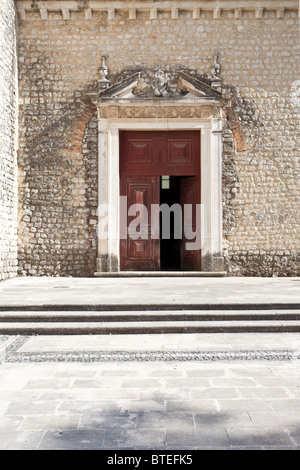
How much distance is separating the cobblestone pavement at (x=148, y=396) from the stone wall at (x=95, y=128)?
503 cm

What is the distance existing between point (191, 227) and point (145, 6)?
16.6ft

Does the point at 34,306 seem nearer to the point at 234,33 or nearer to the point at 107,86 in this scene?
the point at 107,86

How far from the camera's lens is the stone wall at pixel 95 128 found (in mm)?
9516

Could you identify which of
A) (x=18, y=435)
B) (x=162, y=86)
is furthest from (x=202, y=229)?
(x=18, y=435)

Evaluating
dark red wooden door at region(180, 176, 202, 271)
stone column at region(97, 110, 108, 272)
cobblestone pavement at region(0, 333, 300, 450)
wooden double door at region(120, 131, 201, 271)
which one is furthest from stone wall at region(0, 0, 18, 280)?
cobblestone pavement at region(0, 333, 300, 450)

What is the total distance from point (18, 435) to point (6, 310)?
3.23 m

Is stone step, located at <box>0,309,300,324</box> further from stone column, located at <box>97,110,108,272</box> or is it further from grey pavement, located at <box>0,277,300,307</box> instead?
stone column, located at <box>97,110,108,272</box>

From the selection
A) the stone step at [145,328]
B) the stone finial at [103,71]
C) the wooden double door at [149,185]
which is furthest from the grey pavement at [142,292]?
the stone finial at [103,71]

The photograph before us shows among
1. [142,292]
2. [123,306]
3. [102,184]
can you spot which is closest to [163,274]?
[102,184]

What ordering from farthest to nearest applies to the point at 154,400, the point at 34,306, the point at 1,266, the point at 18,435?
the point at 1,266 → the point at 34,306 → the point at 154,400 → the point at 18,435

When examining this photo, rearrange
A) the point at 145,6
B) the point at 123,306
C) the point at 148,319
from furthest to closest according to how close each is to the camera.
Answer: the point at 145,6
the point at 123,306
the point at 148,319

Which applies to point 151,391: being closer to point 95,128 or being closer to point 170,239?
point 95,128

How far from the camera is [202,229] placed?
9609 millimetres

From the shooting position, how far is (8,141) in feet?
29.6
